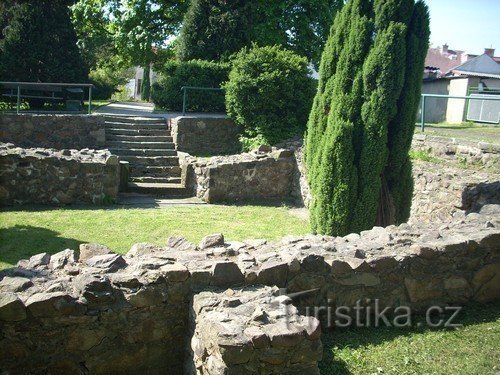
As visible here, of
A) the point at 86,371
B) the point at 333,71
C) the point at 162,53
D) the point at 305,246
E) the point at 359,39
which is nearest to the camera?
the point at 86,371

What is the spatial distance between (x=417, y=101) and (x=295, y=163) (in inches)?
185

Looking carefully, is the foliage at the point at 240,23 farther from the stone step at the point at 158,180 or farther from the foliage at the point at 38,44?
the stone step at the point at 158,180

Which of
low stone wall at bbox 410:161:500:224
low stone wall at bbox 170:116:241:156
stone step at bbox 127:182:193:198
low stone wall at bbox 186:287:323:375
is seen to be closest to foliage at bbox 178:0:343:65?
low stone wall at bbox 170:116:241:156

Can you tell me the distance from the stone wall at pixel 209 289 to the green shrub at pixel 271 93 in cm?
852

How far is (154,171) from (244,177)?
264cm

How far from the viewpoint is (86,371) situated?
3.98m

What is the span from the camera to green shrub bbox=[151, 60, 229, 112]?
56.5 feet

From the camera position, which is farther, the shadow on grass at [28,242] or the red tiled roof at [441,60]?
the red tiled roof at [441,60]

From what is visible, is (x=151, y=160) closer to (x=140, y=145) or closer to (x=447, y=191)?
(x=140, y=145)

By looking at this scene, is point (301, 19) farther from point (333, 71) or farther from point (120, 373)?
point (120, 373)

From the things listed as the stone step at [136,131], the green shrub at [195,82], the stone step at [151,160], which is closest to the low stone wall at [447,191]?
the stone step at [151,160]

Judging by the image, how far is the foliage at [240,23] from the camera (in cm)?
1970

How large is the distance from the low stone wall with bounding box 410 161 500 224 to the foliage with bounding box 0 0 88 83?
12693 millimetres

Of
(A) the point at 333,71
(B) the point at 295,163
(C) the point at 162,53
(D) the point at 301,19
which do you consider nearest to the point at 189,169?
(B) the point at 295,163
